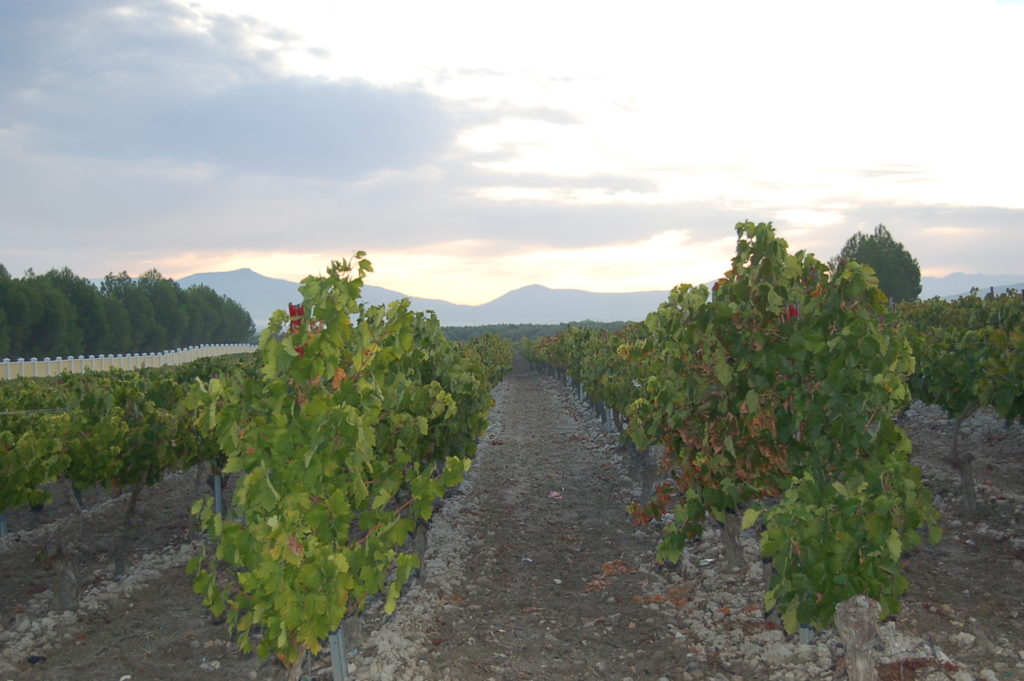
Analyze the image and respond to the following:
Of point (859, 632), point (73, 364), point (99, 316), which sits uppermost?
point (99, 316)

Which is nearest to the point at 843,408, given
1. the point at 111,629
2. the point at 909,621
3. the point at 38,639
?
the point at 909,621

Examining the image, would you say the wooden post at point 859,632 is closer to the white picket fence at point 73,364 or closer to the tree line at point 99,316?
the white picket fence at point 73,364

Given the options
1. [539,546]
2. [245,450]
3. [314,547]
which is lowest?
[539,546]

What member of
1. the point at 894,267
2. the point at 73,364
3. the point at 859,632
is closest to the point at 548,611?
the point at 859,632

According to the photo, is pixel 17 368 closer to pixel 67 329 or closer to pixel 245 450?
pixel 67 329

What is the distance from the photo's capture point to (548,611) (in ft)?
30.1

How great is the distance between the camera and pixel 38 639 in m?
8.66

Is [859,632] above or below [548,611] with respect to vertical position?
above

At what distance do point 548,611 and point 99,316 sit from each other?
8414 centimetres

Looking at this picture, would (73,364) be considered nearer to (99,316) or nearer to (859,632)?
(99,316)

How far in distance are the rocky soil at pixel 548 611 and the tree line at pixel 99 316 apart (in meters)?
64.3

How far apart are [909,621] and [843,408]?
7.91 ft

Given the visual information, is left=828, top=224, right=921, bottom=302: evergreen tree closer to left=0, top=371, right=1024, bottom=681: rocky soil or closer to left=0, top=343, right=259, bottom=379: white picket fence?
left=0, top=343, right=259, bottom=379: white picket fence

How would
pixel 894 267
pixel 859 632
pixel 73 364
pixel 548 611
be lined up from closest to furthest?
pixel 859 632 < pixel 548 611 < pixel 73 364 < pixel 894 267
